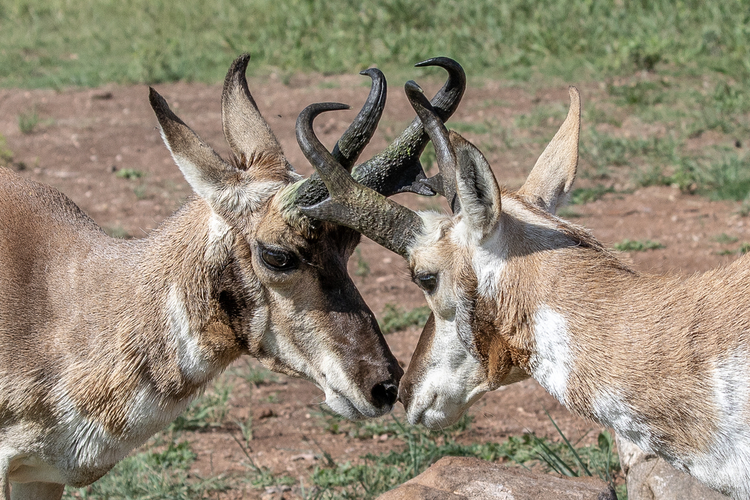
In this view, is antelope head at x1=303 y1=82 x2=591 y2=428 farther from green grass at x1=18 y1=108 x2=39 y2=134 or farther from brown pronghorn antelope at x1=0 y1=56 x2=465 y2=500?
green grass at x1=18 y1=108 x2=39 y2=134

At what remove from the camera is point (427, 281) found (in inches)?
146

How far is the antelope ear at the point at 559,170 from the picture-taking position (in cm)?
402

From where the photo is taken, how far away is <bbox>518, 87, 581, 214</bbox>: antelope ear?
158 inches

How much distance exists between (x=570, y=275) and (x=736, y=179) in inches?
231

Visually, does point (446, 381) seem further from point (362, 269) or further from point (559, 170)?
point (362, 269)

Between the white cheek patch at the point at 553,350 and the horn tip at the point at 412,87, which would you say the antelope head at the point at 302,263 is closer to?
the horn tip at the point at 412,87

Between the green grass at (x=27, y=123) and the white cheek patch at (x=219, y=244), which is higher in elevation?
the white cheek patch at (x=219, y=244)

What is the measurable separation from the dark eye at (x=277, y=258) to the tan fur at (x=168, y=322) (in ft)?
0.05

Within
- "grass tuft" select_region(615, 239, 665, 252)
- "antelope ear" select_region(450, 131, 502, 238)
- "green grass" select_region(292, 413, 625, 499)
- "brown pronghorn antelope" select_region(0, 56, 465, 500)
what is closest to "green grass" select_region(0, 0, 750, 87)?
"grass tuft" select_region(615, 239, 665, 252)

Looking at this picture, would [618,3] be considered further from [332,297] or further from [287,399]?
[332,297]

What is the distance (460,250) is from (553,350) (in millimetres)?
545

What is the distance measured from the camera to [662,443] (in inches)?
126

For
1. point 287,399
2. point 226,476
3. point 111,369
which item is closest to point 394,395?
point 111,369

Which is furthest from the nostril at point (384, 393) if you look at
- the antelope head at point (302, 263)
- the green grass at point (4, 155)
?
the green grass at point (4, 155)
